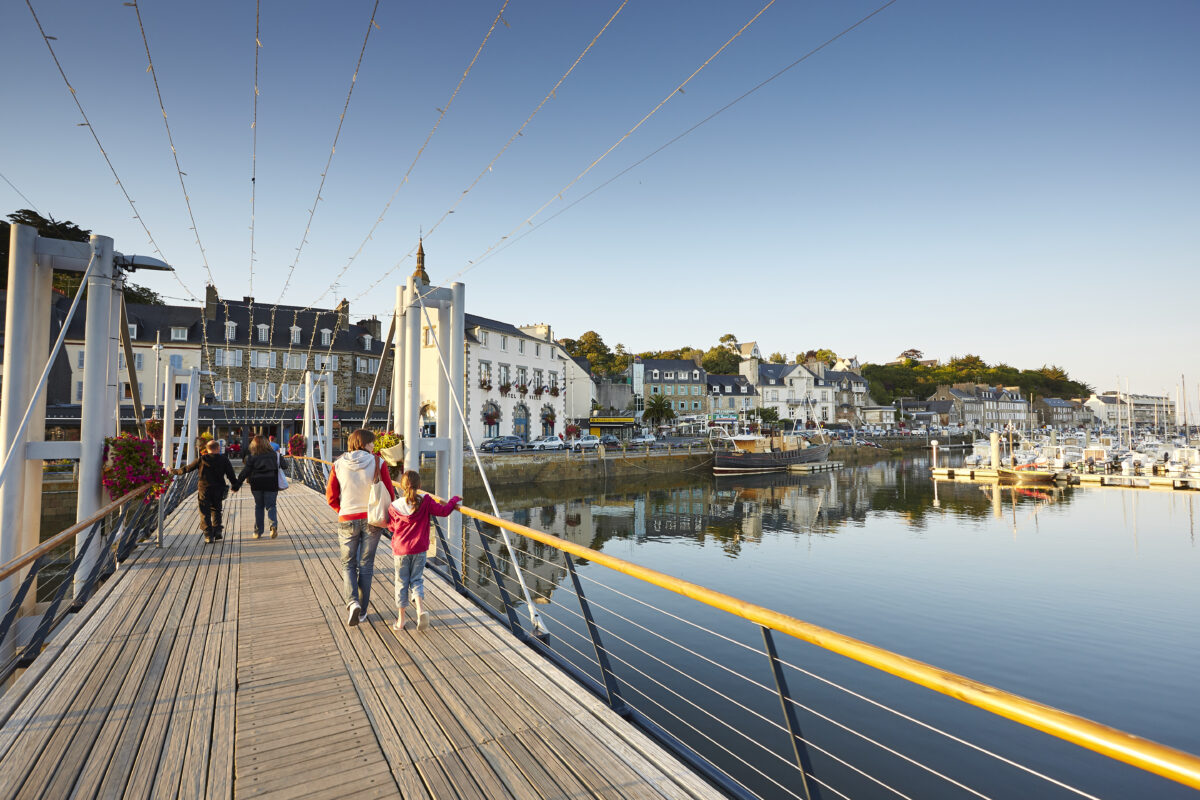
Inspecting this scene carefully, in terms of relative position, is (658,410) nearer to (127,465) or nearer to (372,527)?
(127,465)

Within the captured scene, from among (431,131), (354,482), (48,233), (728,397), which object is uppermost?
(48,233)

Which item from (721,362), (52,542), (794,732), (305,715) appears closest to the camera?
(794,732)

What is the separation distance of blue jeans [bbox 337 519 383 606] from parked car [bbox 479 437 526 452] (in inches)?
1315

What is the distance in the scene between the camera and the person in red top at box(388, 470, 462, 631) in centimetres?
552

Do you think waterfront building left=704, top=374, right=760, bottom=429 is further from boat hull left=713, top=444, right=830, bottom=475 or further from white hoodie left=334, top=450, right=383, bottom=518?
white hoodie left=334, top=450, right=383, bottom=518

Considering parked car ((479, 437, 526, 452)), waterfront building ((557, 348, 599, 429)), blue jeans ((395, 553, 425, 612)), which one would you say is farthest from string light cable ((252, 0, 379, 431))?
waterfront building ((557, 348, 599, 429))

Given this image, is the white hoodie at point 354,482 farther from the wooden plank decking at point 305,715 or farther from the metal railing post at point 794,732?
the metal railing post at point 794,732

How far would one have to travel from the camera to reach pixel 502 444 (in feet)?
130

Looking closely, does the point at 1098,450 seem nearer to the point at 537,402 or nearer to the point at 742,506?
the point at 742,506

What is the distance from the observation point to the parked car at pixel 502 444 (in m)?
39.2

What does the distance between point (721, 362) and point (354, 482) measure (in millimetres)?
89403

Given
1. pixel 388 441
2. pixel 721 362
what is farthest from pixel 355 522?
pixel 721 362

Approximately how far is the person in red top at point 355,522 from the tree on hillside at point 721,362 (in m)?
87.5

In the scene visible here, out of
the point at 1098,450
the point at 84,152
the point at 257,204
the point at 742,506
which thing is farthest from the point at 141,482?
the point at 1098,450
